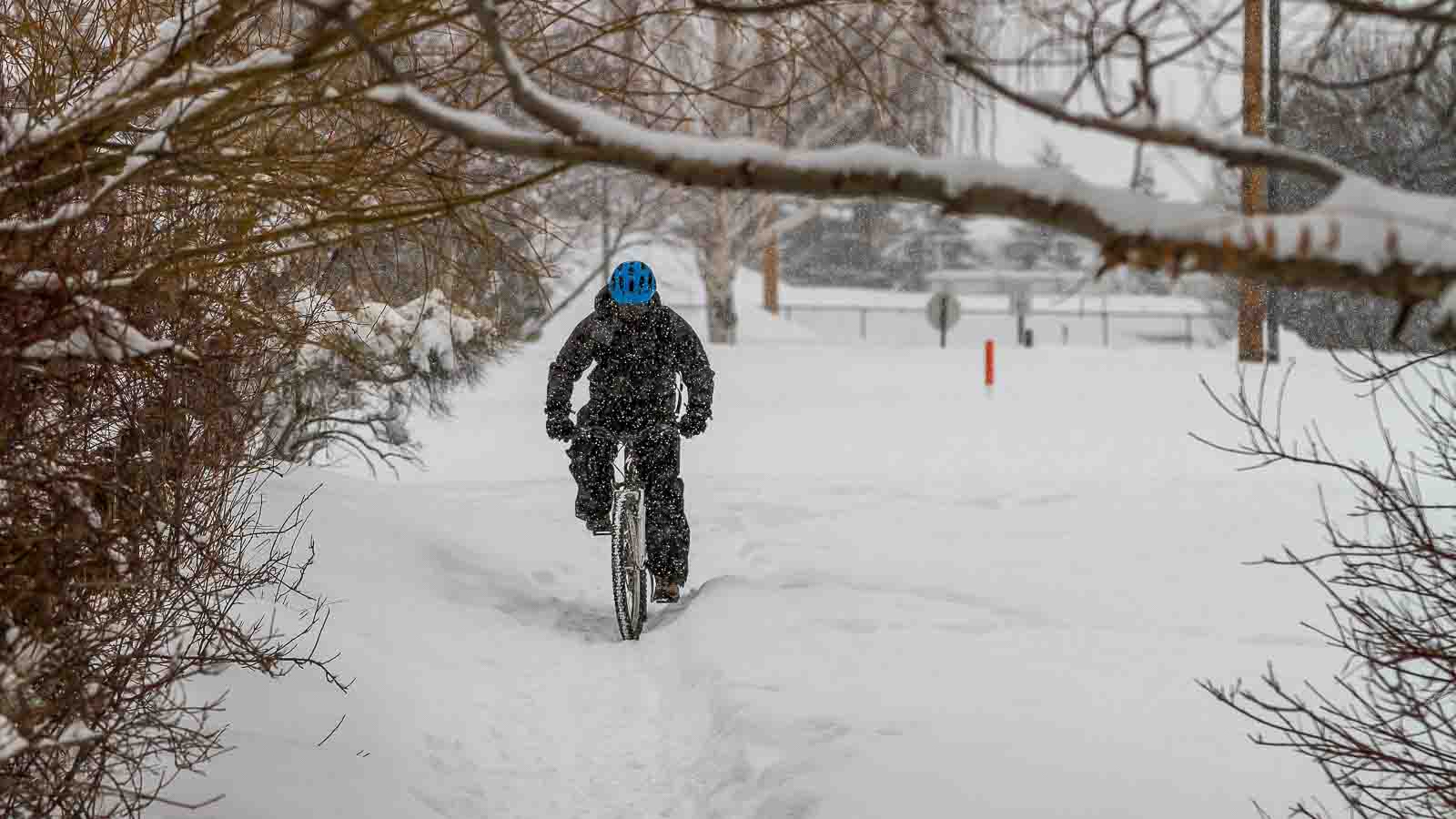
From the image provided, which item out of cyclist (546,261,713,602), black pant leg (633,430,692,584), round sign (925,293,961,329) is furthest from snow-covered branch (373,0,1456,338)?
round sign (925,293,961,329)

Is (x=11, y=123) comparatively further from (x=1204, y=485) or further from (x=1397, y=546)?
(x=1204, y=485)

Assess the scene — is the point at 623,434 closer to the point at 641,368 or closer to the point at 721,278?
the point at 641,368

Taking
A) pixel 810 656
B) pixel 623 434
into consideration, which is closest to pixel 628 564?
pixel 623 434

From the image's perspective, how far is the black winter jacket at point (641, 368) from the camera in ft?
24.1

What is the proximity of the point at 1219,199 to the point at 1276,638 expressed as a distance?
17.3ft

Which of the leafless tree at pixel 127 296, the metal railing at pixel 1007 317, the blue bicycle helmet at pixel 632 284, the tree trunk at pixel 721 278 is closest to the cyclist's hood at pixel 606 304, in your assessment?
the blue bicycle helmet at pixel 632 284

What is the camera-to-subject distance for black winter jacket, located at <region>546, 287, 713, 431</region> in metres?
7.33

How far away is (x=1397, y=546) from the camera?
3.59 meters

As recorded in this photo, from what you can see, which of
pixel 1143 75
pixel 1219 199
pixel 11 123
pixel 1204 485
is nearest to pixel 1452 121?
pixel 1219 199

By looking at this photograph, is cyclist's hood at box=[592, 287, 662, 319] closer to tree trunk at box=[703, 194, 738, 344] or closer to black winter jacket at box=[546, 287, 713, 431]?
black winter jacket at box=[546, 287, 713, 431]

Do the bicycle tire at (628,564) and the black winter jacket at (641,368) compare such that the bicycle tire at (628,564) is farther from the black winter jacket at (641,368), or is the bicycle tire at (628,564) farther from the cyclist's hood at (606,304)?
the cyclist's hood at (606,304)

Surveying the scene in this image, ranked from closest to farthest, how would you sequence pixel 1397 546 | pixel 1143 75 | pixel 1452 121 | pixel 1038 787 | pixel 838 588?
1. pixel 1143 75
2. pixel 1452 121
3. pixel 1397 546
4. pixel 1038 787
5. pixel 838 588

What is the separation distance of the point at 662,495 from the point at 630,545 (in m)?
0.43

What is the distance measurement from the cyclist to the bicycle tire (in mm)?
217
